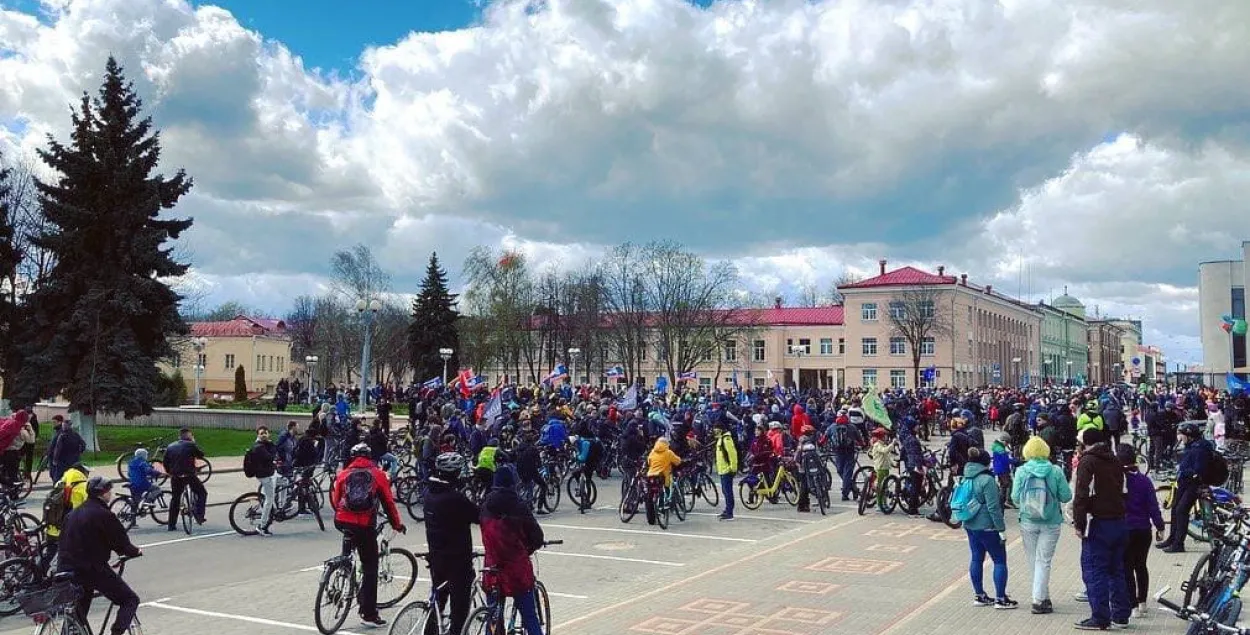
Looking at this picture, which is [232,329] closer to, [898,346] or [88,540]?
[898,346]

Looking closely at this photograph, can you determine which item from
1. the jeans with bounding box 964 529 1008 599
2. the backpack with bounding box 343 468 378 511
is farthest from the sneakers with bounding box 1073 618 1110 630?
the backpack with bounding box 343 468 378 511

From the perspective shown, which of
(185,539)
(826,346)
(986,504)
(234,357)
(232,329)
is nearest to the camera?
(986,504)

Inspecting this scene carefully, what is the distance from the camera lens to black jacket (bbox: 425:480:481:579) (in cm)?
807

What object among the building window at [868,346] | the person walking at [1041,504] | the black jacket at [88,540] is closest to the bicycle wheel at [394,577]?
the black jacket at [88,540]

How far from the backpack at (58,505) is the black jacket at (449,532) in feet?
16.3

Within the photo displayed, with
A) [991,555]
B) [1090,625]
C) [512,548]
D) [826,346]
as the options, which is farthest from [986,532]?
[826,346]

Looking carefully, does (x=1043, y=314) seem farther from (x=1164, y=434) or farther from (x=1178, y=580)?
(x=1178, y=580)

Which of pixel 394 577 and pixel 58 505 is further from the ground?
pixel 58 505

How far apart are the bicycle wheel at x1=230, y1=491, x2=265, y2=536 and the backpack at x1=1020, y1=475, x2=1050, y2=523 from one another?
11138 mm

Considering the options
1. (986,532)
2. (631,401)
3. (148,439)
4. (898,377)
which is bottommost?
(148,439)

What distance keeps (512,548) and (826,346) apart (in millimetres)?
90848

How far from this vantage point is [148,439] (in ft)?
125

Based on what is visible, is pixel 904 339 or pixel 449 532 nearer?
pixel 449 532

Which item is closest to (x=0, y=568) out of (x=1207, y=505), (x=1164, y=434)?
(x=1207, y=505)
